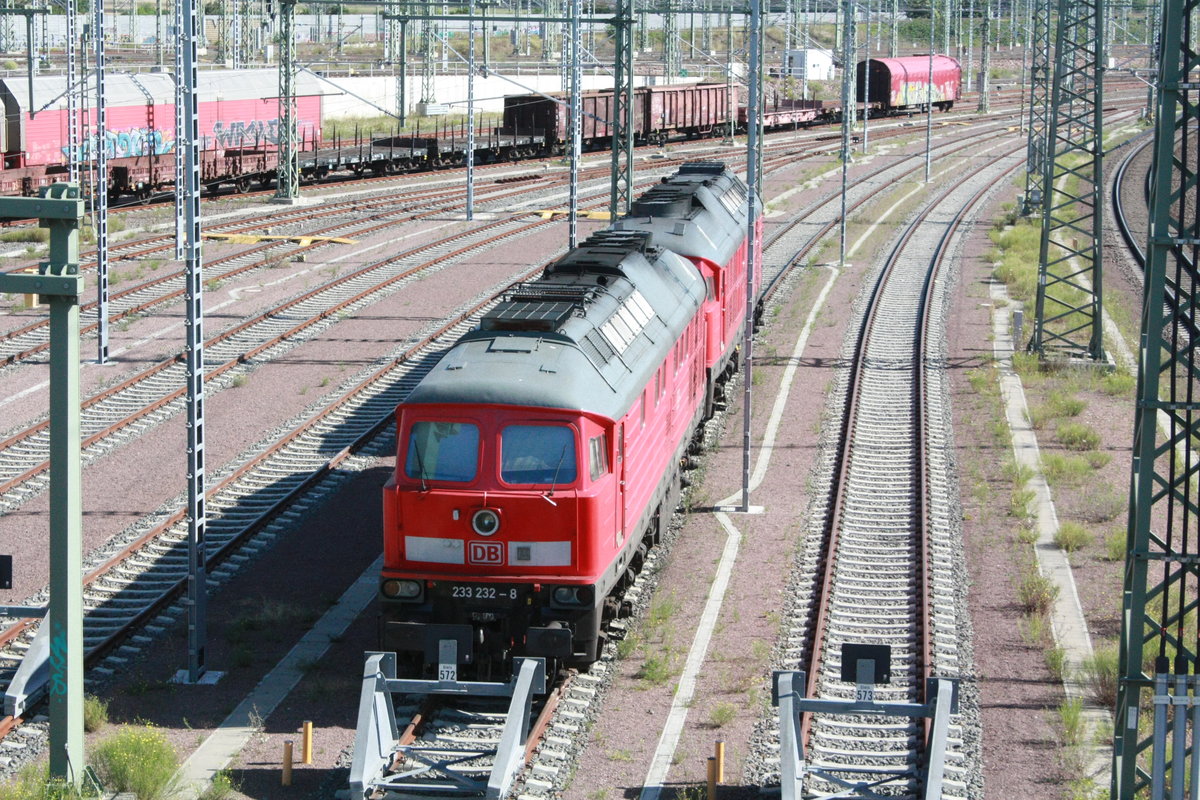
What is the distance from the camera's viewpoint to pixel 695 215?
941 inches

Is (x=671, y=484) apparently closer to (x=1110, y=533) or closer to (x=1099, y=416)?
(x=1110, y=533)

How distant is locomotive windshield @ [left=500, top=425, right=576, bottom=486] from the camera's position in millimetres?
13297

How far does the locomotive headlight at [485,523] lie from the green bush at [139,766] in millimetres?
2972

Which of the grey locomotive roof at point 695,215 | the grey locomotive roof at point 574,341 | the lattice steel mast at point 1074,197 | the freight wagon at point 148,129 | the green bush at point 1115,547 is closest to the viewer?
the grey locomotive roof at point 574,341

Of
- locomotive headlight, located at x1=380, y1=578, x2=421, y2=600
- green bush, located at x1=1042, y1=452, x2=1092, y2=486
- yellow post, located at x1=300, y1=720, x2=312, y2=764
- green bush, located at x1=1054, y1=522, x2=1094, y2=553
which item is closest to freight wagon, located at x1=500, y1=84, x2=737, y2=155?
green bush, located at x1=1042, y1=452, x2=1092, y2=486

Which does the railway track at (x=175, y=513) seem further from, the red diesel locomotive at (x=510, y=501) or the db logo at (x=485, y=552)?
the db logo at (x=485, y=552)

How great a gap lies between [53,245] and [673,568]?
8.36 m

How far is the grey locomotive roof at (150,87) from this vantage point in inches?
1700

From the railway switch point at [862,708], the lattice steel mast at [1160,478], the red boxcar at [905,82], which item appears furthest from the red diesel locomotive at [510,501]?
the red boxcar at [905,82]

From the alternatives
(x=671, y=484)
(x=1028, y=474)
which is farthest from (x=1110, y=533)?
(x=671, y=484)

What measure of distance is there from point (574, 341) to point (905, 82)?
2791 inches

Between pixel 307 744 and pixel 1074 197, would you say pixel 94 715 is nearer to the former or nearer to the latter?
pixel 307 744

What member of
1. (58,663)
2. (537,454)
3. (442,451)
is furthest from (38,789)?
(537,454)

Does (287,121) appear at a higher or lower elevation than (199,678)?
higher
